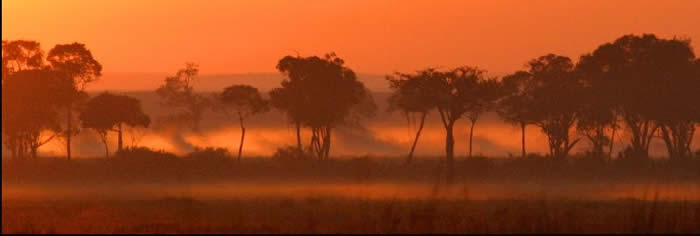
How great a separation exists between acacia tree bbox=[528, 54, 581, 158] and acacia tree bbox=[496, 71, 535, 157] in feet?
1.71

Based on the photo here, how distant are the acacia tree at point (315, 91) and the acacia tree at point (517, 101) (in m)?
13.9

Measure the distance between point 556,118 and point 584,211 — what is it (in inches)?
2621

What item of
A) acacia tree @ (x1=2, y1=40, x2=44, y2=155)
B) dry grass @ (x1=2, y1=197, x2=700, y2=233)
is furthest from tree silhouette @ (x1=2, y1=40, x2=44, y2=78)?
dry grass @ (x1=2, y1=197, x2=700, y2=233)

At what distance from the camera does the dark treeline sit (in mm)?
102125

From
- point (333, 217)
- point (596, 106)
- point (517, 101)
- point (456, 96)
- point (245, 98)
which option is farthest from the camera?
point (517, 101)

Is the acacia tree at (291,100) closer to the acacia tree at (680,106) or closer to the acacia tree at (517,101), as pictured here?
the acacia tree at (517,101)

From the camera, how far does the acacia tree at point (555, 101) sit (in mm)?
112125

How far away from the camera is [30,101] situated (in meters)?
103

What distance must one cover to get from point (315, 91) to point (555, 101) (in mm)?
20900

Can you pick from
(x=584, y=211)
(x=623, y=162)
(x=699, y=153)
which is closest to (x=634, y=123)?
(x=699, y=153)

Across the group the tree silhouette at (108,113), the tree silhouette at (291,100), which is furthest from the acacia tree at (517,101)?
the tree silhouette at (108,113)

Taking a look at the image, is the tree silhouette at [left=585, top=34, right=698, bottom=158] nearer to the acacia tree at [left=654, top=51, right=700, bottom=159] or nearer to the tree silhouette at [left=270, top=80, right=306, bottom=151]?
the acacia tree at [left=654, top=51, right=700, bottom=159]

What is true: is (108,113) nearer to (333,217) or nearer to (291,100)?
(291,100)

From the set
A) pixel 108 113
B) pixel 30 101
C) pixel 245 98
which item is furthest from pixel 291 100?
pixel 30 101
